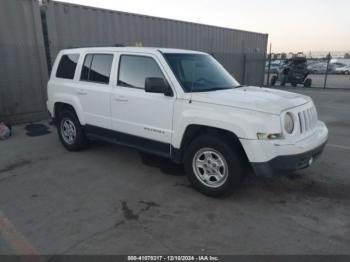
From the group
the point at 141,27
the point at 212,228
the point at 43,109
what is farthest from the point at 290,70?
the point at 212,228

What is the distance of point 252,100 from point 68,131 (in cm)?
379

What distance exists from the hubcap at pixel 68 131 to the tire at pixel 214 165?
109 inches

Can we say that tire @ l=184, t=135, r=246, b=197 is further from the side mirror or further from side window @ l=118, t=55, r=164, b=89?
side window @ l=118, t=55, r=164, b=89

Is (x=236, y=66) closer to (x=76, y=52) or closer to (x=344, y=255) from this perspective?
(x=76, y=52)

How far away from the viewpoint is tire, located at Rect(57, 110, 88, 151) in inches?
222

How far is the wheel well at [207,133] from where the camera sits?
374cm

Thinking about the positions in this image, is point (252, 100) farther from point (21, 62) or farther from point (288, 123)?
point (21, 62)

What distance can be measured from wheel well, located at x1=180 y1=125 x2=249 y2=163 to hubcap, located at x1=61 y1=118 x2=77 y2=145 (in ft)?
8.59

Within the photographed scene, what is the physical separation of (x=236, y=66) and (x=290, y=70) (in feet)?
13.4

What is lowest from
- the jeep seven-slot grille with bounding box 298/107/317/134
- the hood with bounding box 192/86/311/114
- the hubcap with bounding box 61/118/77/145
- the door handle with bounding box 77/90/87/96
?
the hubcap with bounding box 61/118/77/145

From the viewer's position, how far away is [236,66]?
17109mm

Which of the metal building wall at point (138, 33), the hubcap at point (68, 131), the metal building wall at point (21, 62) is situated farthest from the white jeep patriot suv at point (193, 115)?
the metal building wall at point (138, 33)

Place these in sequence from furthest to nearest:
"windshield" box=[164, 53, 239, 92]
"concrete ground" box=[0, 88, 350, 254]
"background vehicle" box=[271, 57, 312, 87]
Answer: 1. "background vehicle" box=[271, 57, 312, 87]
2. "windshield" box=[164, 53, 239, 92]
3. "concrete ground" box=[0, 88, 350, 254]

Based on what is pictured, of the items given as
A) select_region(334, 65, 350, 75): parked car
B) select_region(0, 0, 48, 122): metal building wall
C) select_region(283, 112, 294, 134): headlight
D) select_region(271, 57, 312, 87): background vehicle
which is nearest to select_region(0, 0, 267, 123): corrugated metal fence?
select_region(0, 0, 48, 122): metal building wall
